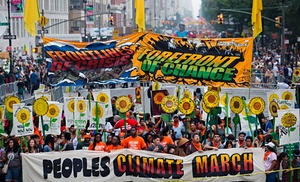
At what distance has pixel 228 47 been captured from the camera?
57.0 ft

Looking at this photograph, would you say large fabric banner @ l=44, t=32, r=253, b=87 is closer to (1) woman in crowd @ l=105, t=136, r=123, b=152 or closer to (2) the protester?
(2) the protester

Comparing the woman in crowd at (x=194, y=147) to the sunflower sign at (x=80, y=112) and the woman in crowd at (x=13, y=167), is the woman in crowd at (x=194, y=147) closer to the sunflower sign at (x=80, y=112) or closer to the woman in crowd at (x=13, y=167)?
the woman in crowd at (x=13, y=167)

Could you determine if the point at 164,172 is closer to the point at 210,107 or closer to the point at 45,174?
the point at 45,174

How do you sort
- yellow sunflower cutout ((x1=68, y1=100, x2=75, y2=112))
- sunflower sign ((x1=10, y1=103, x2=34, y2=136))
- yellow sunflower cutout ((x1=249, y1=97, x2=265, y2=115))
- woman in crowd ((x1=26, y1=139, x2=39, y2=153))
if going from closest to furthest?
woman in crowd ((x1=26, y1=139, x2=39, y2=153)), yellow sunflower cutout ((x1=249, y1=97, x2=265, y2=115)), sunflower sign ((x1=10, y1=103, x2=34, y2=136)), yellow sunflower cutout ((x1=68, y1=100, x2=75, y2=112))

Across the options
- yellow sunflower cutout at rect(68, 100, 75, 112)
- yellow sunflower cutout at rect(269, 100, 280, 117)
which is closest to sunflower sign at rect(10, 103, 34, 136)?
yellow sunflower cutout at rect(68, 100, 75, 112)

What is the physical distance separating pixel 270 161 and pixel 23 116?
16.8 ft

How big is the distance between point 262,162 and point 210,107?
3.30m

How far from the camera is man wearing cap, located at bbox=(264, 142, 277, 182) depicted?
14.5m

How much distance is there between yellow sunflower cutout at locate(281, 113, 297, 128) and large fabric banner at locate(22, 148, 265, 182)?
0.95 m

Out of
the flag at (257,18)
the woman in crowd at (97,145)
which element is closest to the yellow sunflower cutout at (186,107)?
the woman in crowd at (97,145)

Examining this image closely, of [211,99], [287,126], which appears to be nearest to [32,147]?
[211,99]

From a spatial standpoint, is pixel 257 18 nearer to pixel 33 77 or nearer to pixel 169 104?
pixel 169 104

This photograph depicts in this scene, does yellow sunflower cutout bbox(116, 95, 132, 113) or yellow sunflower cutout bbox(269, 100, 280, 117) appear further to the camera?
yellow sunflower cutout bbox(116, 95, 132, 113)

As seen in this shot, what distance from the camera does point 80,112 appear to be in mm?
18219
